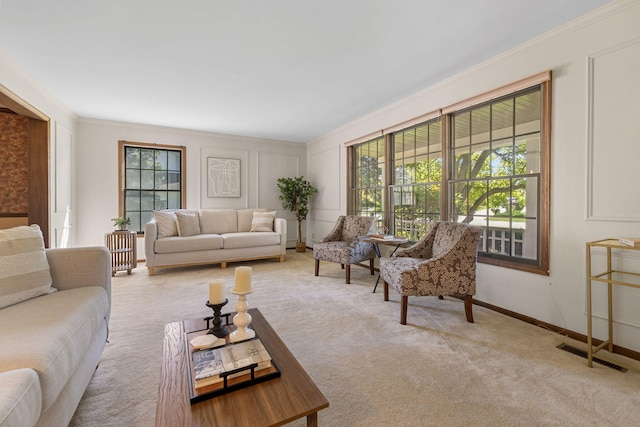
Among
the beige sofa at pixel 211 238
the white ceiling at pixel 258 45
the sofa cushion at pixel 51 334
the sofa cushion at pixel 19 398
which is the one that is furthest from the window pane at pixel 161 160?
the sofa cushion at pixel 19 398

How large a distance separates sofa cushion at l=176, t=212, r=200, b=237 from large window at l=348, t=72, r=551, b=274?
315 cm

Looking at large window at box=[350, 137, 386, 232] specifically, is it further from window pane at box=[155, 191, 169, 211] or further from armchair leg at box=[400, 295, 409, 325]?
window pane at box=[155, 191, 169, 211]

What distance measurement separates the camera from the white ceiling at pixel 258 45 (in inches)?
79.7

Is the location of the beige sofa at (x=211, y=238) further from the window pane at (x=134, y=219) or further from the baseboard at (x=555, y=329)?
the baseboard at (x=555, y=329)

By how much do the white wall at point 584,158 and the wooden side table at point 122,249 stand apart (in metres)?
4.64

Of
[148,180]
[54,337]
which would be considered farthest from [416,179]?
[148,180]

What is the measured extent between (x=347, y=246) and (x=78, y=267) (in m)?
2.76

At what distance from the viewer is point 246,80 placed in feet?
10.5

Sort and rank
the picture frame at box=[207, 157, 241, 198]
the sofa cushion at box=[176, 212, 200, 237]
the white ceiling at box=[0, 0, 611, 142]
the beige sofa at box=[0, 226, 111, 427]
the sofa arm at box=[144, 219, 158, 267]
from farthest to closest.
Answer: the picture frame at box=[207, 157, 241, 198] < the sofa cushion at box=[176, 212, 200, 237] < the sofa arm at box=[144, 219, 158, 267] < the white ceiling at box=[0, 0, 611, 142] < the beige sofa at box=[0, 226, 111, 427]

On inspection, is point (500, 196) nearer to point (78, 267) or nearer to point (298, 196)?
point (78, 267)

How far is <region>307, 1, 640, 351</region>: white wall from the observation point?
6.31ft

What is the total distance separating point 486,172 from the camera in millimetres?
2873

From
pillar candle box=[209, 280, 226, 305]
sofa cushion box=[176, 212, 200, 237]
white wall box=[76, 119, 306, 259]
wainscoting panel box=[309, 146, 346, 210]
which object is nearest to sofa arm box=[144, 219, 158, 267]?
sofa cushion box=[176, 212, 200, 237]

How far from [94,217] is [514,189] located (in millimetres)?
6072
